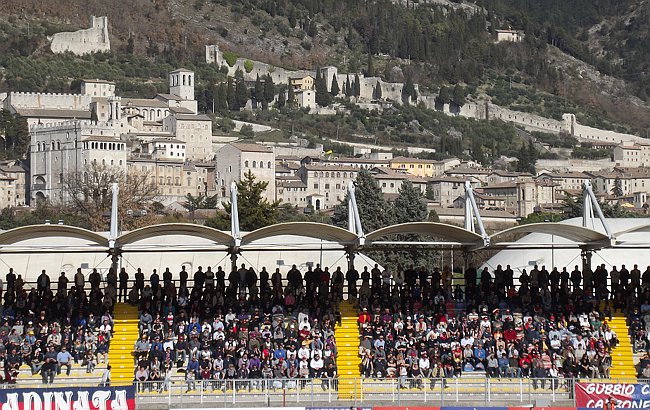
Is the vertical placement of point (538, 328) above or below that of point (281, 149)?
below

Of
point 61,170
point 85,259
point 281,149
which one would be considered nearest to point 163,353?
point 85,259

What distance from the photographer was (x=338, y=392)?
30.0 metres

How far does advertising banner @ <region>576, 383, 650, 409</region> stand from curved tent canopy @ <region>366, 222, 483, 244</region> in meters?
5.41

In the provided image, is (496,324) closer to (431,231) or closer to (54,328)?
(431,231)

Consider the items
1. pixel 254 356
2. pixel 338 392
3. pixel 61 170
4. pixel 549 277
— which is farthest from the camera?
pixel 61 170

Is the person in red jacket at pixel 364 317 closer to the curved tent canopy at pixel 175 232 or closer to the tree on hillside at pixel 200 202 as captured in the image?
the curved tent canopy at pixel 175 232

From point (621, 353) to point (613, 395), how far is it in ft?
12.1

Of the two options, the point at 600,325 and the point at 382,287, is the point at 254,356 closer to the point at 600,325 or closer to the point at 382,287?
the point at 382,287

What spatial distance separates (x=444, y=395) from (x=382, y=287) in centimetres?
596

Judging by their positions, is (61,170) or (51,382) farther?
(61,170)

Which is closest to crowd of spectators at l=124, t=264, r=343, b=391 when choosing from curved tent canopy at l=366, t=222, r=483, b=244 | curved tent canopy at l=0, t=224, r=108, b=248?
curved tent canopy at l=0, t=224, r=108, b=248

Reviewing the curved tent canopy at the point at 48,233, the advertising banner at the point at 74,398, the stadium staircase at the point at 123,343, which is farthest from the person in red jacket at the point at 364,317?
the advertising banner at the point at 74,398

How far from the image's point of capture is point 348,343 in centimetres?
3375

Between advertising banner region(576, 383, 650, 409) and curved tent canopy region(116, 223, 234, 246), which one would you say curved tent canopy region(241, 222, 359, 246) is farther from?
advertising banner region(576, 383, 650, 409)
